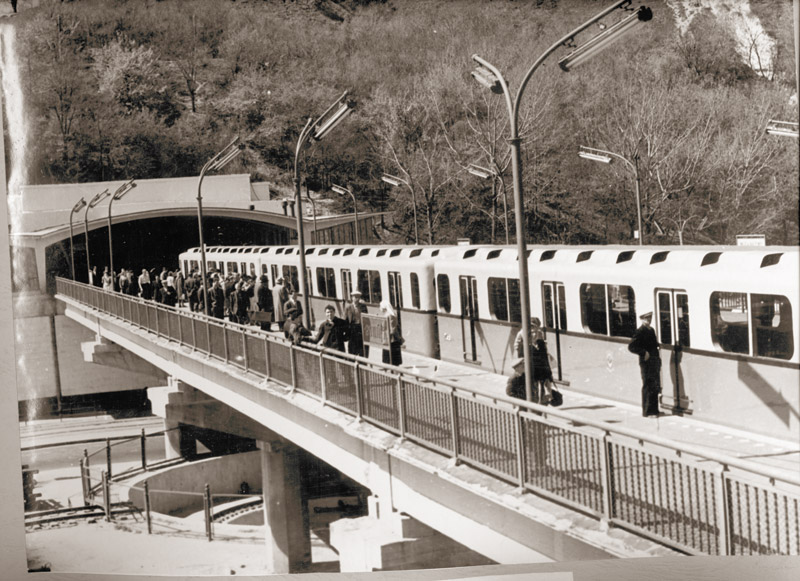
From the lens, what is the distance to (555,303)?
20.4 feet

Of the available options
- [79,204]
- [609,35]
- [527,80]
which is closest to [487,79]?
[527,80]

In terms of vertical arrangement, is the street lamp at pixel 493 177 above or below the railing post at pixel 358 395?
above

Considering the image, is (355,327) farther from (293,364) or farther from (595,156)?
(595,156)

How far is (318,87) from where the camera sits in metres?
6.40

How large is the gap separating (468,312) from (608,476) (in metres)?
2.29

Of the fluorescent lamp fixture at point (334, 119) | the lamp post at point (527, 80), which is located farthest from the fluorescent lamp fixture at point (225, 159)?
the lamp post at point (527, 80)

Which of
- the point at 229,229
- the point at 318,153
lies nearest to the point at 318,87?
the point at 318,153

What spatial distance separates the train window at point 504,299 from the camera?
6.28 meters

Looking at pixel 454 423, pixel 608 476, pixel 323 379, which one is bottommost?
pixel 608 476

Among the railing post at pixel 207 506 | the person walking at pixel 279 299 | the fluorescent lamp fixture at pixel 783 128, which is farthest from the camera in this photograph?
the person walking at pixel 279 299

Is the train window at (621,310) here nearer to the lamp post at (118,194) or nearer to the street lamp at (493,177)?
the street lamp at (493,177)

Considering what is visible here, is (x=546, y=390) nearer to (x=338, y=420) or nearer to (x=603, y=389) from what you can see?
(x=603, y=389)

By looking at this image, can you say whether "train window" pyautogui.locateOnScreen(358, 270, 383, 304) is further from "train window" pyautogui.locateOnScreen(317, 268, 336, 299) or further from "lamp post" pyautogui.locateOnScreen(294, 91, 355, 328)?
"lamp post" pyautogui.locateOnScreen(294, 91, 355, 328)

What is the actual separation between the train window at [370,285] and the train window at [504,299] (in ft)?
2.68
